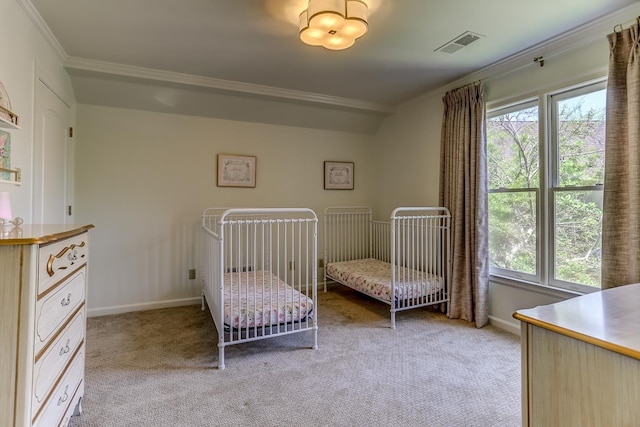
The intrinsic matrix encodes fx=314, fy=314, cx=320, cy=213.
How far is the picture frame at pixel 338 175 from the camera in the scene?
13.9 feet

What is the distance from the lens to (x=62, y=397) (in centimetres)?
132

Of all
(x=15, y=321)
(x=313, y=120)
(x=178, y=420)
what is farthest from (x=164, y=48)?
(x=178, y=420)

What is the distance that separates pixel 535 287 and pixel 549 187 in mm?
827

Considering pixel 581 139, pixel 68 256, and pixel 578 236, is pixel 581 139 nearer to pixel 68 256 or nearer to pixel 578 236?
pixel 578 236

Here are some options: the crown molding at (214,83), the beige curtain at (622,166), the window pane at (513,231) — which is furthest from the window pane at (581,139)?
→ the crown molding at (214,83)

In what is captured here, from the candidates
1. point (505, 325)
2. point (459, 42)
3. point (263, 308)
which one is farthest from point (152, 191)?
point (505, 325)

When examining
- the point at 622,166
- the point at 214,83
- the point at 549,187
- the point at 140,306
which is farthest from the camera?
the point at 140,306

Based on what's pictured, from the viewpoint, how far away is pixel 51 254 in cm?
114

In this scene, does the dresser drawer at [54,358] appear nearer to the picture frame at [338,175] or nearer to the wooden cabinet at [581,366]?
the wooden cabinet at [581,366]

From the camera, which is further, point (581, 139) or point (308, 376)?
point (581, 139)

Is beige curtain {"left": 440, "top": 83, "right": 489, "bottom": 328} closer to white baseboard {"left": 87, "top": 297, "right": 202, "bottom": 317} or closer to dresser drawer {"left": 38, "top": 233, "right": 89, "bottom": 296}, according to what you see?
white baseboard {"left": 87, "top": 297, "right": 202, "bottom": 317}

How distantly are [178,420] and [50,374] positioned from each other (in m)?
0.70

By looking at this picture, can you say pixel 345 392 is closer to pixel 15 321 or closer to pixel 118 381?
pixel 118 381

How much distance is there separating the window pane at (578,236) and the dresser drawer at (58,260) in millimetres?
3177
